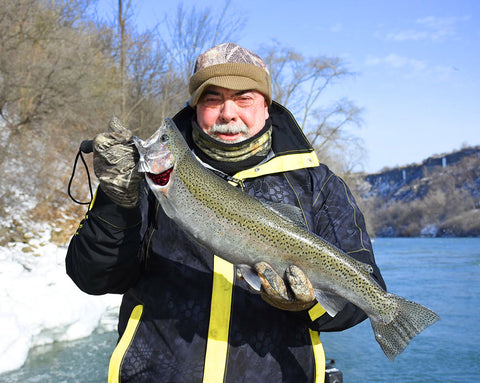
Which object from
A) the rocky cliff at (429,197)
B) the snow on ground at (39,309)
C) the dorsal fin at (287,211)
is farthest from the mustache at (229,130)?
the rocky cliff at (429,197)

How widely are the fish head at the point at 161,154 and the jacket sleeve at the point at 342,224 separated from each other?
0.86m

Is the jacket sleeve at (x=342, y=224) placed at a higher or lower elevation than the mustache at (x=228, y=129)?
lower

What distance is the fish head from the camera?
219 cm

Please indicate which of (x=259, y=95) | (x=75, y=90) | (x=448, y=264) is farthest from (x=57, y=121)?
(x=448, y=264)

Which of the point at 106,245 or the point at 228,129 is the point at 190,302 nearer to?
the point at 106,245

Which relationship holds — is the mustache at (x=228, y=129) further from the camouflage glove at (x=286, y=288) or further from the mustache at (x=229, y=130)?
the camouflage glove at (x=286, y=288)

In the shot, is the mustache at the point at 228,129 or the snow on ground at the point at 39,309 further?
the snow on ground at the point at 39,309

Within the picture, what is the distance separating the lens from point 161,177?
2.26 m

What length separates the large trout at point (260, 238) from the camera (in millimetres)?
2248

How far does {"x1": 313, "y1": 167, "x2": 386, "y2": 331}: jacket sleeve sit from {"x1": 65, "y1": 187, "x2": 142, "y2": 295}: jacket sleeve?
104 cm

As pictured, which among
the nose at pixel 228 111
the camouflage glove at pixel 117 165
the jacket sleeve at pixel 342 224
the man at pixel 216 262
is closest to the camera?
the camouflage glove at pixel 117 165

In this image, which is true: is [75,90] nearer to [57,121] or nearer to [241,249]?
[57,121]

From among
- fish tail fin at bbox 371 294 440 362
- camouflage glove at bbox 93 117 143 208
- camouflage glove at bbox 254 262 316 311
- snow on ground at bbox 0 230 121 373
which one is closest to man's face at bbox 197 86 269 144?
camouflage glove at bbox 93 117 143 208

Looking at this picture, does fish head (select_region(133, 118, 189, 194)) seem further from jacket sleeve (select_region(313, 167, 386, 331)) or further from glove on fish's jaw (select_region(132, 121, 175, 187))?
jacket sleeve (select_region(313, 167, 386, 331))
